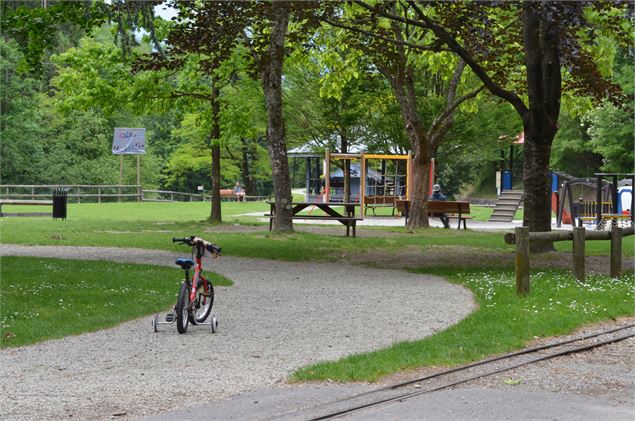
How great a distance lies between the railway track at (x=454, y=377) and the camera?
7.25 metres

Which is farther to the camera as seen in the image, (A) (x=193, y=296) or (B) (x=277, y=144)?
(B) (x=277, y=144)

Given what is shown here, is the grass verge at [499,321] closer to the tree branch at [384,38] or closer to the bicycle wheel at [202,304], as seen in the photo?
the bicycle wheel at [202,304]

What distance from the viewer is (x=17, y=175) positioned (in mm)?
62000

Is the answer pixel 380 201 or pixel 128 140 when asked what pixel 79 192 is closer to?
pixel 128 140

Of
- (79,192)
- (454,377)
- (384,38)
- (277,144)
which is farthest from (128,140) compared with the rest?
(454,377)

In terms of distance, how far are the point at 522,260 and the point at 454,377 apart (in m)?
5.03

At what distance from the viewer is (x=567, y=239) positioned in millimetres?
14914

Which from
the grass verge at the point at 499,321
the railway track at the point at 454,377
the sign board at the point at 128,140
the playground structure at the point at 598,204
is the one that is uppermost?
the sign board at the point at 128,140

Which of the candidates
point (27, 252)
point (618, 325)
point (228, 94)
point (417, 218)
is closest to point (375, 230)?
point (417, 218)

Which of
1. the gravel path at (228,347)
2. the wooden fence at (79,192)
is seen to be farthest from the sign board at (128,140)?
the gravel path at (228,347)

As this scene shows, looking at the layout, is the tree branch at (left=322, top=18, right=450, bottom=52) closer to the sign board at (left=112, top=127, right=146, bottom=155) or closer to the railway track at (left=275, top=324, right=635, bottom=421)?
the railway track at (left=275, top=324, right=635, bottom=421)

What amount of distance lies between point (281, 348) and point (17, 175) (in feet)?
182

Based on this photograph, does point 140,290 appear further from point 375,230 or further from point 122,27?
point 375,230

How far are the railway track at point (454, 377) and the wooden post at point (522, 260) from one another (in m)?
2.22
